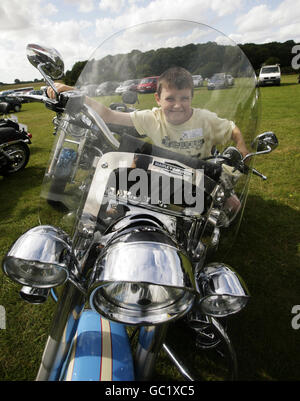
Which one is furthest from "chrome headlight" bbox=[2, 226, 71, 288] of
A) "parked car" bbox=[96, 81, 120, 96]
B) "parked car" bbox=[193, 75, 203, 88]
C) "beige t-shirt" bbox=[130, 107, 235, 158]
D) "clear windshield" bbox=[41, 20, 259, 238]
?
"parked car" bbox=[193, 75, 203, 88]

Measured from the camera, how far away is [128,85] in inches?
61.3

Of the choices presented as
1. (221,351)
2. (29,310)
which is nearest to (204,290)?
(221,351)

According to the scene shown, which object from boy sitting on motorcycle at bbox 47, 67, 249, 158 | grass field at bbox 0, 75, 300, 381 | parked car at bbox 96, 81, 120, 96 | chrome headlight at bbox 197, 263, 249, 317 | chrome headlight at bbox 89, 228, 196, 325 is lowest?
grass field at bbox 0, 75, 300, 381

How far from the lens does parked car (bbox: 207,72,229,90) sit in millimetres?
1597

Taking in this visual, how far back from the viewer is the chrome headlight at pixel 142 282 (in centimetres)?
79

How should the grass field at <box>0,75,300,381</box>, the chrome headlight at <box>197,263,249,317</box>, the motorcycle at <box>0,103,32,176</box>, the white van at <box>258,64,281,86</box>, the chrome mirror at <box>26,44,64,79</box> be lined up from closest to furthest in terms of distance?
the chrome headlight at <box>197,263,249,317</box> → the chrome mirror at <box>26,44,64,79</box> → the grass field at <box>0,75,300,381</box> → the motorcycle at <box>0,103,32,176</box> → the white van at <box>258,64,281,86</box>

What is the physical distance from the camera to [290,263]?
9.71 feet

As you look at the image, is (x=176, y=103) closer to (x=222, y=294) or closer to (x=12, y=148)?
(x=222, y=294)

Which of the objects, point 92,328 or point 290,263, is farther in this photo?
point 290,263

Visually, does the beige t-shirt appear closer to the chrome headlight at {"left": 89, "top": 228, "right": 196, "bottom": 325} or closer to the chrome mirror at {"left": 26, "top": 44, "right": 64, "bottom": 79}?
the chrome mirror at {"left": 26, "top": 44, "right": 64, "bottom": 79}

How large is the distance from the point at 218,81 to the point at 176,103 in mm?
341

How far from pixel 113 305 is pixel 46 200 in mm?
835

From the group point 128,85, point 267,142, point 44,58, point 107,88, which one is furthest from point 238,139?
point 44,58
